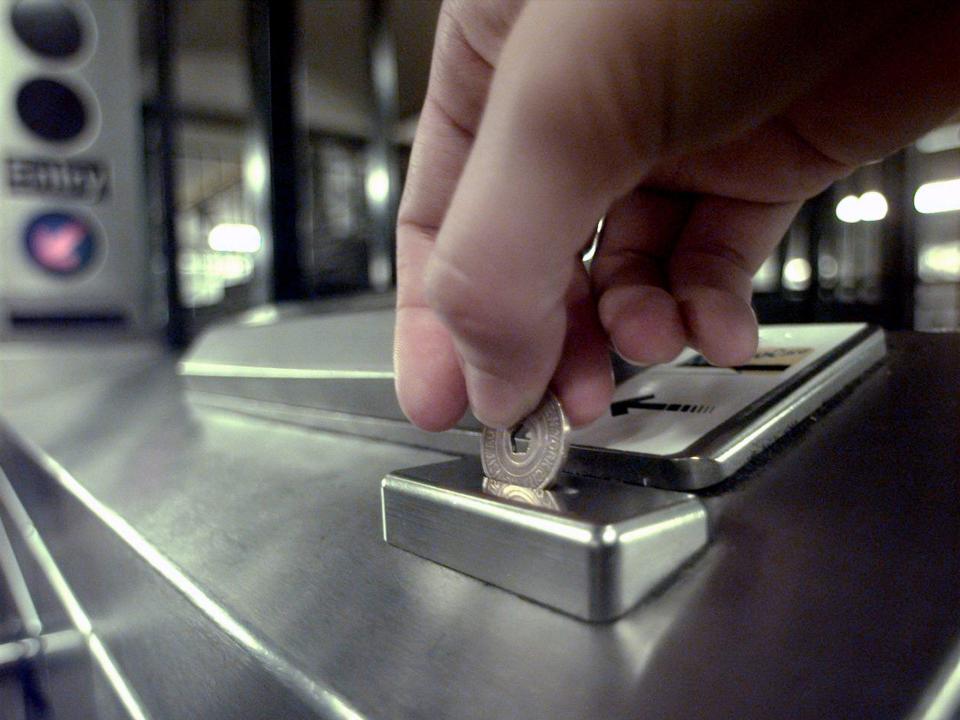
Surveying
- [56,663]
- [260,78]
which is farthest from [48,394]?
[56,663]

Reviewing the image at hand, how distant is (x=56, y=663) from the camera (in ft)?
1.52

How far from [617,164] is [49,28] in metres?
1.64

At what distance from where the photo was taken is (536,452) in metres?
0.28

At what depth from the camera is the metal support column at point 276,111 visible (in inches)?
56.5

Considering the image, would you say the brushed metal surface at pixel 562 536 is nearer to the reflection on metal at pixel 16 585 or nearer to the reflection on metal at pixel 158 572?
the reflection on metal at pixel 158 572

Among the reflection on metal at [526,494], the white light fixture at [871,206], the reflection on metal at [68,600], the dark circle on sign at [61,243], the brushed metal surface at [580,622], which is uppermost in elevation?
the white light fixture at [871,206]

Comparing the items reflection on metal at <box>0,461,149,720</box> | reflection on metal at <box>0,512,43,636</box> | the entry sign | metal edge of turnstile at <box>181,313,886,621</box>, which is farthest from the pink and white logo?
the entry sign

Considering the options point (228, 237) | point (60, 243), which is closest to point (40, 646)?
point (60, 243)

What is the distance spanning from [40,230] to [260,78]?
21.7 inches

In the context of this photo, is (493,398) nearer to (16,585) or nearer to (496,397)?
(496,397)

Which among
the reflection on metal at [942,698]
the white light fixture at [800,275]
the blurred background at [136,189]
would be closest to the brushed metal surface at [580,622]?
the reflection on metal at [942,698]

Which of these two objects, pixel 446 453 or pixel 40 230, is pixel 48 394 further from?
pixel 446 453

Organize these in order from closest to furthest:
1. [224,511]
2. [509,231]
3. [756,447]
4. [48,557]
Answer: [509,231] < [756,447] < [224,511] < [48,557]

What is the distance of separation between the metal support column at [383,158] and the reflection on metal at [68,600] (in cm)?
220
